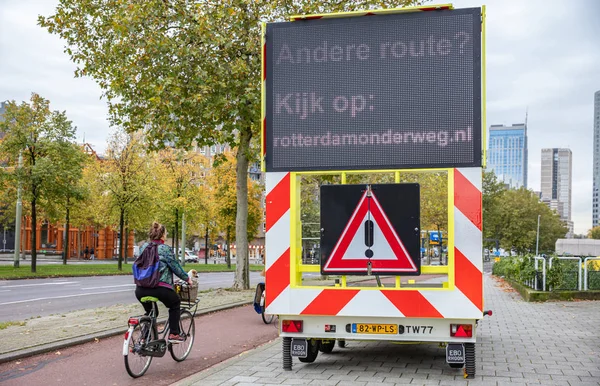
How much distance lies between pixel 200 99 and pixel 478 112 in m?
11.5

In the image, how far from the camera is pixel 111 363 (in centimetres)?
841

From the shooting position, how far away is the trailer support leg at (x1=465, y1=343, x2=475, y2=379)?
6.91 metres

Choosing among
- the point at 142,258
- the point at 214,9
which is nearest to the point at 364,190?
the point at 142,258

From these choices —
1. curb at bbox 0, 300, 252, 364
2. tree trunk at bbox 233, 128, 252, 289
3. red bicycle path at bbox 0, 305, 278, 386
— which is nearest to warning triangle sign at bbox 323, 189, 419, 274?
red bicycle path at bbox 0, 305, 278, 386

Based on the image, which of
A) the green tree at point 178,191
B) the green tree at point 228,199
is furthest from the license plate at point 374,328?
the green tree at point 228,199

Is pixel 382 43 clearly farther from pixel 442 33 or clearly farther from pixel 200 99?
pixel 200 99

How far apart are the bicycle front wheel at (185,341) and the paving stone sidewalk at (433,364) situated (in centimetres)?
75

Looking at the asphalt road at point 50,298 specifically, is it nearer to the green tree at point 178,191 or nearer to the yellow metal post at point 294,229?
the yellow metal post at point 294,229

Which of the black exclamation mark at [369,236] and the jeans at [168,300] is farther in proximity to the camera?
the jeans at [168,300]

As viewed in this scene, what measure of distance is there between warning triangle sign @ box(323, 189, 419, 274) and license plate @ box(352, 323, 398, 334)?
24.4 inches

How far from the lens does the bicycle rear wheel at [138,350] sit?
7324mm

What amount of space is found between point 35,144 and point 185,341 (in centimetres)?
2512

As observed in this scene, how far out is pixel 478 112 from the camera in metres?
6.59

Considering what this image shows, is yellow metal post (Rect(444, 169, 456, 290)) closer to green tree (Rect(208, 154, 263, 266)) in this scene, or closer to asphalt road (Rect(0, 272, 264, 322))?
asphalt road (Rect(0, 272, 264, 322))
